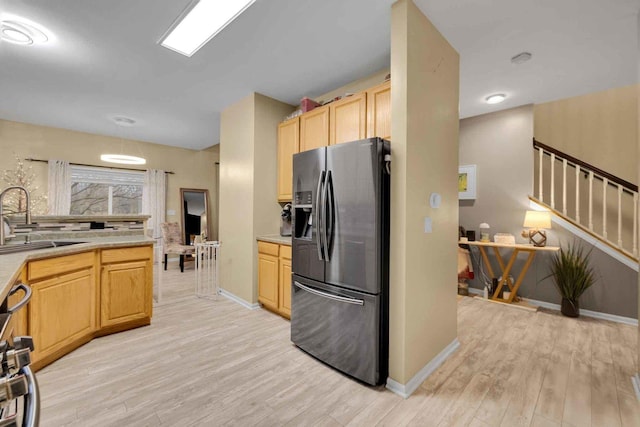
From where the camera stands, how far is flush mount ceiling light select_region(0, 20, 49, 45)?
223 centimetres

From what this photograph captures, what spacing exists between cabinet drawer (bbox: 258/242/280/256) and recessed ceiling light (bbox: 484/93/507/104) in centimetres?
317

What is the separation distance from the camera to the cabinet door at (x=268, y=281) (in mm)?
3202

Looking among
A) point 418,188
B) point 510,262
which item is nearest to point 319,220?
point 418,188

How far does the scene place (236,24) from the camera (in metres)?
2.24

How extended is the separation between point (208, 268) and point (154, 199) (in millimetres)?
3369

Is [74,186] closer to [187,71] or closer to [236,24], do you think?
[187,71]

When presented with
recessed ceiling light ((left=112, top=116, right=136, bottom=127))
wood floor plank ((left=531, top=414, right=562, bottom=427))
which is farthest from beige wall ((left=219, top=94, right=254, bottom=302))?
wood floor plank ((left=531, top=414, right=562, bottom=427))

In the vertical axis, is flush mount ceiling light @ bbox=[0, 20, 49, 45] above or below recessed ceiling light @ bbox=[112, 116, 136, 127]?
below

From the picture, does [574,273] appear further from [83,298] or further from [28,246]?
[28,246]

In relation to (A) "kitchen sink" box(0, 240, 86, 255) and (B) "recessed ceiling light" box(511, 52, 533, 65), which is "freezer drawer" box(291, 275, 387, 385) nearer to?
(A) "kitchen sink" box(0, 240, 86, 255)

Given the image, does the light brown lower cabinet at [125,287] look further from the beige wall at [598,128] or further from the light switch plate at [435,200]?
the beige wall at [598,128]

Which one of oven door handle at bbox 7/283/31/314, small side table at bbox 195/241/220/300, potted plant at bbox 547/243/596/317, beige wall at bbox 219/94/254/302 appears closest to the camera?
oven door handle at bbox 7/283/31/314

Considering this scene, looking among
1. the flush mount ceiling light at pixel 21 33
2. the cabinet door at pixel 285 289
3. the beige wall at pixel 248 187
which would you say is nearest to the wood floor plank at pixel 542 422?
the cabinet door at pixel 285 289

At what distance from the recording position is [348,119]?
2.83 meters
